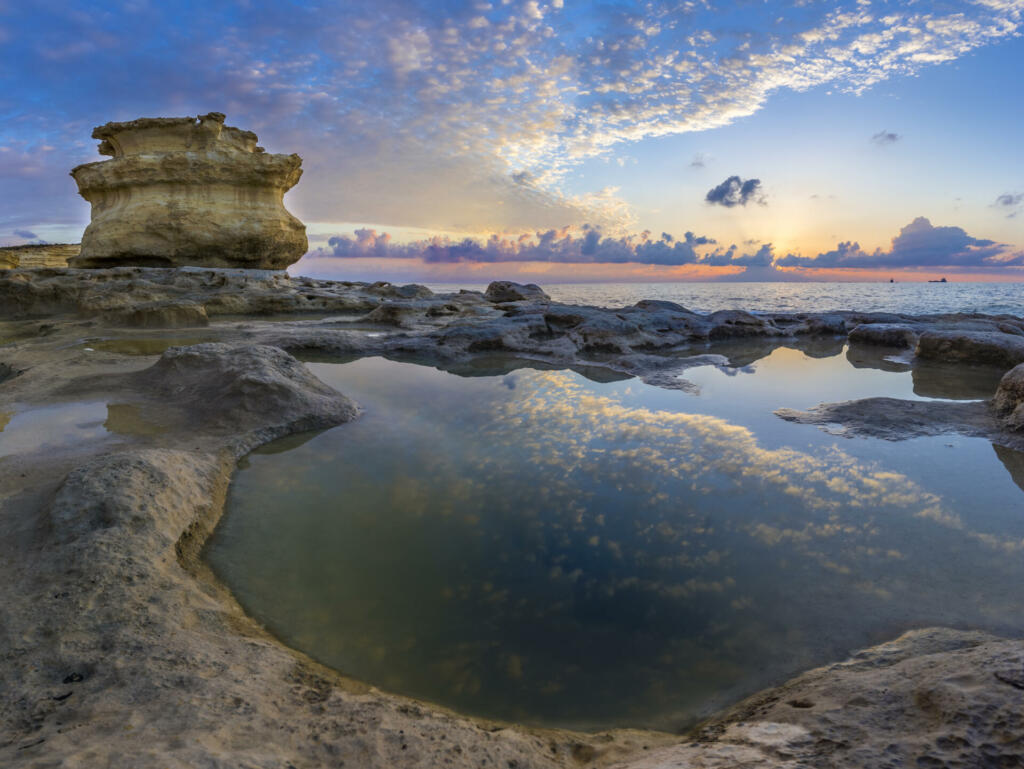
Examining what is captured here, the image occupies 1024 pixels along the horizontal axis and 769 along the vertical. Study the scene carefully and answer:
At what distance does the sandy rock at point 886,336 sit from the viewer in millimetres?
14039

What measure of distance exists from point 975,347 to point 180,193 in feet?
106

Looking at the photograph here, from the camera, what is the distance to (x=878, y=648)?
2.66m

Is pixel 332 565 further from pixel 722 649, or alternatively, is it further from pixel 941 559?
pixel 941 559

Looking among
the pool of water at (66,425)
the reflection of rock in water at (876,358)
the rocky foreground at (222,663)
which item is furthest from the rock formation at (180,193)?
the reflection of rock in water at (876,358)

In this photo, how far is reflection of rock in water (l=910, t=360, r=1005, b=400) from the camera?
8363 mm

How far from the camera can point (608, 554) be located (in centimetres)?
349

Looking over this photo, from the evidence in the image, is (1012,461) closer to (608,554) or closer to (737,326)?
(608,554)

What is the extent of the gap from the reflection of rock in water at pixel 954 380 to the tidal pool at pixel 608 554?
11.0ft

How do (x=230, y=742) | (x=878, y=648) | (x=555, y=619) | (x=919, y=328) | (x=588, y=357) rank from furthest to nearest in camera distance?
1. (x=919, y=328)
2. (x=588, y=357)
3. (x=555, y=619)
4. (x=878, y=648)
5. (x=230, y=742)

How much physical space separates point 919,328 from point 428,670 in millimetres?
17851

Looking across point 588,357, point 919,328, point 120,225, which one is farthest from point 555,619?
point 120,225

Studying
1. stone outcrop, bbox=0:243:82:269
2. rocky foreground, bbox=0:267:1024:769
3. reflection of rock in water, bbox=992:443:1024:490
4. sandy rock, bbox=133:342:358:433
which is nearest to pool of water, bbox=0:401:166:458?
rocky foreground, bbox=0:267:1024:769

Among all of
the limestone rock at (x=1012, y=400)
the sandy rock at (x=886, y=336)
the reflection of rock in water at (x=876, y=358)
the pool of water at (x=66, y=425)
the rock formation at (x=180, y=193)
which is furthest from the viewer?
the rock formation at (x=180, y=193)

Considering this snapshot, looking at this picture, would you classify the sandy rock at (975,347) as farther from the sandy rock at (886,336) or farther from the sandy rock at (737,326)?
the sandy rock at (737,326)
